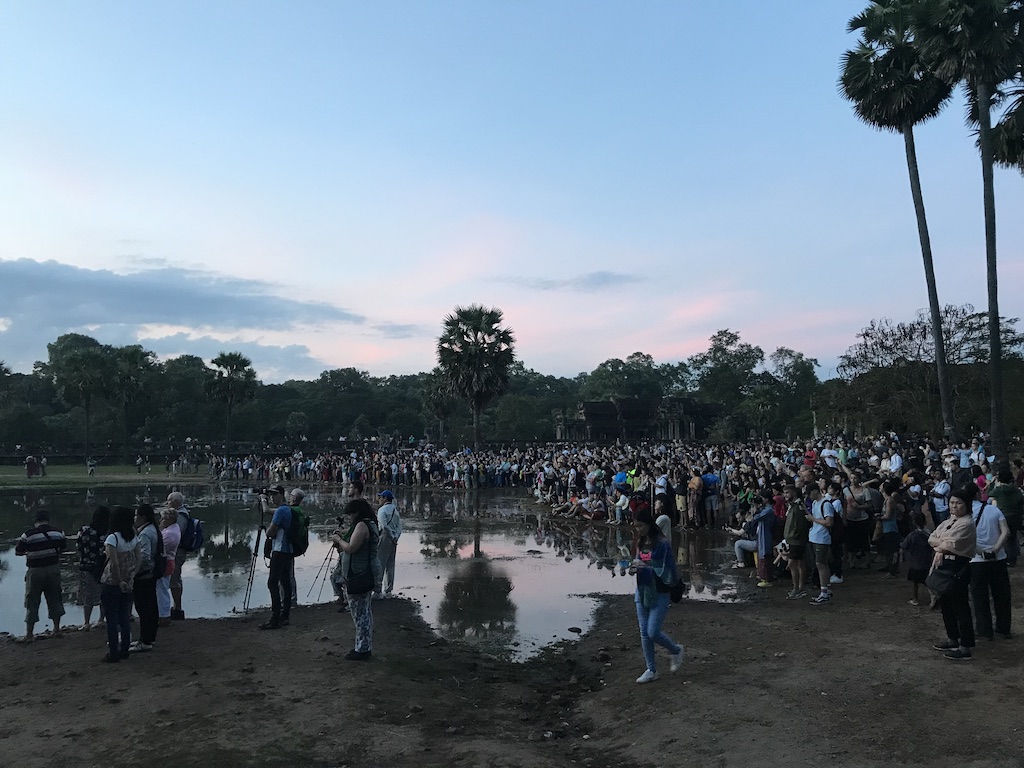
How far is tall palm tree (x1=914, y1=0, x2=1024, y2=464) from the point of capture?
22281 mm

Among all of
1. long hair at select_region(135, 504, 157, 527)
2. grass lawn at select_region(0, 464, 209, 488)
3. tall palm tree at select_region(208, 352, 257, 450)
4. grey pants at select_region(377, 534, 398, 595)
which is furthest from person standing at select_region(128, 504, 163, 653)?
tall palm tree at select_region(208, 352, 257, 450)

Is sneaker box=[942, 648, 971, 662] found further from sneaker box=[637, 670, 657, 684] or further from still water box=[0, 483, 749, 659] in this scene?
still water box=[0, 483, 749, 659]

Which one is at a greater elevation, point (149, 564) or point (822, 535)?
point (149, 564)

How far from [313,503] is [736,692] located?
2357 cm

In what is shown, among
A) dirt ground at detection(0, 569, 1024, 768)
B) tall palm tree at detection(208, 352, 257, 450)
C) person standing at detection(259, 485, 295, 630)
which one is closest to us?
dirt ground at detection(0, 569, 1024, 768)

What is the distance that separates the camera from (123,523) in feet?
24.7

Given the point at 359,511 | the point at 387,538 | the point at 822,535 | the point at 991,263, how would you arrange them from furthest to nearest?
the point at 991,263 < the point at 387,538 < the point at 822,535 < the point at 359,511

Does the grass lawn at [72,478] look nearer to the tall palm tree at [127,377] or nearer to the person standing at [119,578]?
the tall palm tree at [127,377]

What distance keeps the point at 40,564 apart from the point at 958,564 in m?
9.78

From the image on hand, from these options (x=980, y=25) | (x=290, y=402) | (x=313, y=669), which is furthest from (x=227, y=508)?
(x=290, y=402)

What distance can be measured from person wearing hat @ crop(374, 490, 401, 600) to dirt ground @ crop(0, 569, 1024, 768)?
1940 millimetres

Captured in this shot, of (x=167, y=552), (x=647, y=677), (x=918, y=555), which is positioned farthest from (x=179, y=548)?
(x=918, y=555)

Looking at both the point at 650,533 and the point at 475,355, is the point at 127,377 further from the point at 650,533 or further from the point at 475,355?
the point at 650,533

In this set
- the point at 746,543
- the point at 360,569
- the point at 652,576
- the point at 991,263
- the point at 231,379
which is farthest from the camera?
the point at 231,379
